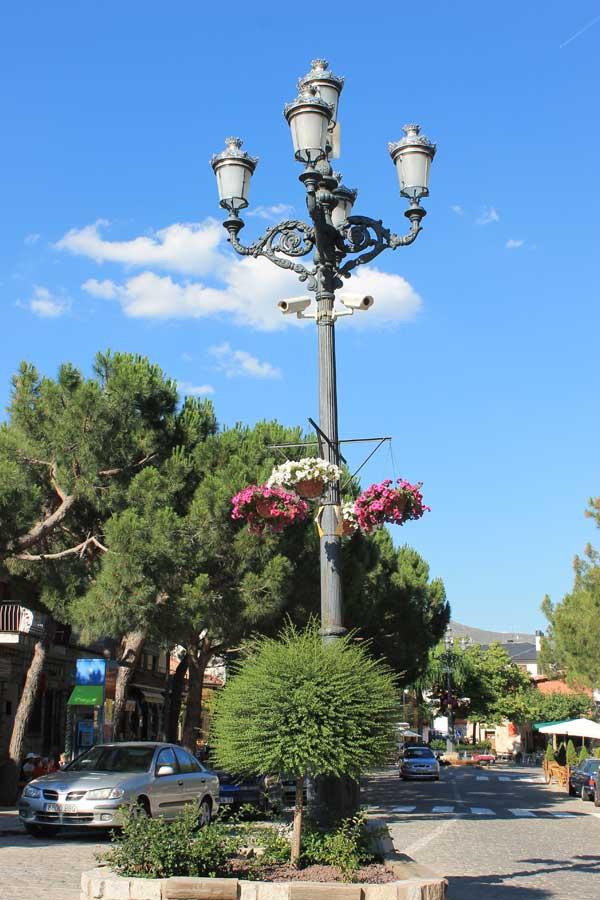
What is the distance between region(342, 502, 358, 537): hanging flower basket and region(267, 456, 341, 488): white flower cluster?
28 centimetres

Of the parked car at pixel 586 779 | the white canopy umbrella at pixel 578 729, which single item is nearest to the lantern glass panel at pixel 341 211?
the parked car at pixel 586 779

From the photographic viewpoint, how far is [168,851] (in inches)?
313

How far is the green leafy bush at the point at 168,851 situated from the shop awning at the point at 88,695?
15079mm

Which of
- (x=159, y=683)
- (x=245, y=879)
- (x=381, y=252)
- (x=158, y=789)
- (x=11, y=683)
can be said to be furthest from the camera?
(x=159, y=683)

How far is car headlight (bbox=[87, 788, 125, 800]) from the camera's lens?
14.2 metres

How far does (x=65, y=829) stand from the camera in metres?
16.2

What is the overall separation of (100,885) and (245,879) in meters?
1.14

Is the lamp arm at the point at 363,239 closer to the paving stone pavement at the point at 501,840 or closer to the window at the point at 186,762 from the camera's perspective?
the paving stone pavement at the point at 501,840

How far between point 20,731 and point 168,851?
16208 mm

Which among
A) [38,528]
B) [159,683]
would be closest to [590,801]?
[38,528]

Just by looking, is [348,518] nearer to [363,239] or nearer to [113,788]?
[363,239]

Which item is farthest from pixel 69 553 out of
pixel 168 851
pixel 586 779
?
pixel 586 779

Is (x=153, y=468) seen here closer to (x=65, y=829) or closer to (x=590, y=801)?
(x=65, y=829)

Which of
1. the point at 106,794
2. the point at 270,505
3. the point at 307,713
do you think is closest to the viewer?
the point at 307,713
